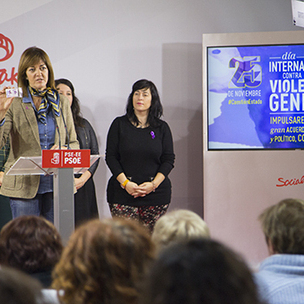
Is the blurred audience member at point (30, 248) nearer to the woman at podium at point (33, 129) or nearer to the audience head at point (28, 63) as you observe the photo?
the woman at podium at point (33, 129)

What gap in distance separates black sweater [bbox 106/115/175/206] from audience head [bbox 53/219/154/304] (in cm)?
235

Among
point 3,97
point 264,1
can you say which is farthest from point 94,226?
point 264,1

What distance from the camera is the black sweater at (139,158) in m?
3.29

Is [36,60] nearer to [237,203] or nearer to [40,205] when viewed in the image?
[40,205]

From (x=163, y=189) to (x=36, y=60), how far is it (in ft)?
4.51

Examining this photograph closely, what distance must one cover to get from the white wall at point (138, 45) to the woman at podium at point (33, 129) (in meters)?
1.54

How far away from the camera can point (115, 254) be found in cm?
89

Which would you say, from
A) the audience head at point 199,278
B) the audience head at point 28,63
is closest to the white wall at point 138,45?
the audience head at point 28,63

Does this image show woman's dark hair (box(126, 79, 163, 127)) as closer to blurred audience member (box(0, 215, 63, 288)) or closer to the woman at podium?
the woman at podium

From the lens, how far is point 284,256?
1.24m

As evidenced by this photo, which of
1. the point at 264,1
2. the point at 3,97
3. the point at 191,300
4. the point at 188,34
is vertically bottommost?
the point at 191,300

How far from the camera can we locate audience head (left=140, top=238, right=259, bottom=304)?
64 cm

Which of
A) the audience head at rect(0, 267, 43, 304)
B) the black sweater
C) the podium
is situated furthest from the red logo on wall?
the audience head at rect(0, 267, 43, 304)

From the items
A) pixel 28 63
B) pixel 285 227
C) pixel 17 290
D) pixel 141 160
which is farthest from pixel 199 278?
pixel 141 160
